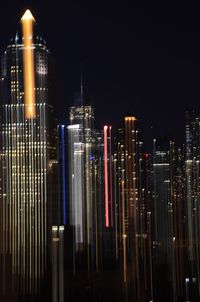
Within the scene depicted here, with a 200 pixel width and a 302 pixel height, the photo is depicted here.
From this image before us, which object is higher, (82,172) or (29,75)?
(29,75)

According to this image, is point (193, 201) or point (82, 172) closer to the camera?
point (82, 172)

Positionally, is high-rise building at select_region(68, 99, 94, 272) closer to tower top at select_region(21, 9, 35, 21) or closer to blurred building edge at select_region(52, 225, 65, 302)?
blurred building edge at select_region(52, 225, 65, 302)

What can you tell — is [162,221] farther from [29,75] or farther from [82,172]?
[29,75]

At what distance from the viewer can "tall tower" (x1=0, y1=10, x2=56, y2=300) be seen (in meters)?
7.67

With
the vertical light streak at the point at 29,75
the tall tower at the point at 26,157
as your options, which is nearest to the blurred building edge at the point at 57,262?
the tall tower at the point at 26,157

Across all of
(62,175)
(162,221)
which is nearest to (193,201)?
(162,221)

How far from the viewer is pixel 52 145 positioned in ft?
27.1

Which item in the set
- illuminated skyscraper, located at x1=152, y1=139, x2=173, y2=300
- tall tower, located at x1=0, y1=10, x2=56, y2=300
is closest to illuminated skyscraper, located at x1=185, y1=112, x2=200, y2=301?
illuminated skyscraper, located at x1=152, y1=139, x2=173, y2=300

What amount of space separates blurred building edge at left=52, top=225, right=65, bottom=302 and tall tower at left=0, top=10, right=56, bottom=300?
0.37 ft

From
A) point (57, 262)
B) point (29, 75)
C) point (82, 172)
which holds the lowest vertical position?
point (57, 262)

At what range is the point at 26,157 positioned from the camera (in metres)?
8.34

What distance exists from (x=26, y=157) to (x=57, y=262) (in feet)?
4.20

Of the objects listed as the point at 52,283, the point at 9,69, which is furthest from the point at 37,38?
the point at 52,283

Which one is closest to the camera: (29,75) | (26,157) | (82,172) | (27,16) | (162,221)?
(27,16)
